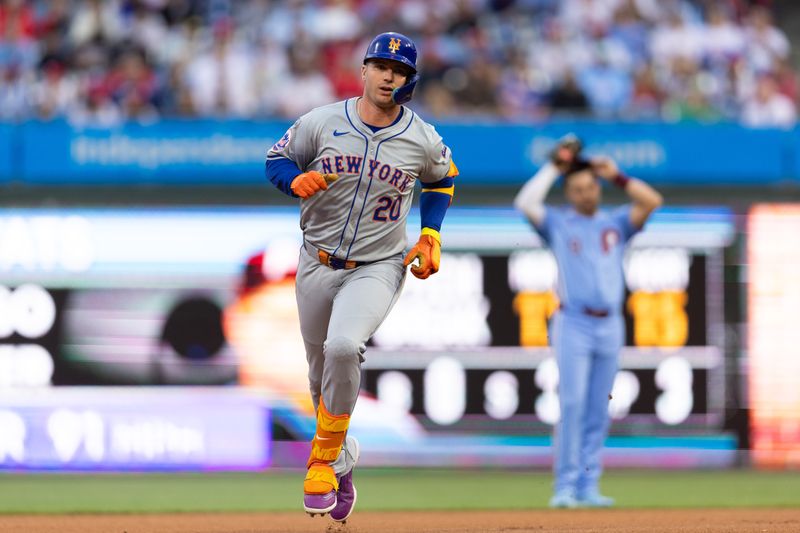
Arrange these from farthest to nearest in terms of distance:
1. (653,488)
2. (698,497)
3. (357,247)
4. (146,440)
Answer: (146,440) → (653,488) → (698,497) → (357,247)

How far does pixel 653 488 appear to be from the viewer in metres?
11.1

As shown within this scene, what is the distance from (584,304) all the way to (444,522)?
1976 mm

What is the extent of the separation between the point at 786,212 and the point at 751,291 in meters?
0.79

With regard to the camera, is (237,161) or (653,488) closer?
(653,488)

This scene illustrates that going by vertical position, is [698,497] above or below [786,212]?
below

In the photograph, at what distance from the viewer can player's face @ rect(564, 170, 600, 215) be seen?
31.7 ft

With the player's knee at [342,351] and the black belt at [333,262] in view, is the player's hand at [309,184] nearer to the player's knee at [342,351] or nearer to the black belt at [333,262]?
the black belt at [333,262]

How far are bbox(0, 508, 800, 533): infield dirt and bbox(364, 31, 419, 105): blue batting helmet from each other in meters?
2.42

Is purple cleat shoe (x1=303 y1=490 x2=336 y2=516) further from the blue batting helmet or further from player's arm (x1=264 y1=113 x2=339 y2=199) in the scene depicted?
the blue batting helmet

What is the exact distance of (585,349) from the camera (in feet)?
30.8

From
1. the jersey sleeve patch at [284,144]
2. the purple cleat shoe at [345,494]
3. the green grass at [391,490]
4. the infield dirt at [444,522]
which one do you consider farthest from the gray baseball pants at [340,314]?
the green grass at [391,490]

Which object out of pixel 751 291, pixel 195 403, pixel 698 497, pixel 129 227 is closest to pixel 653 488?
pixel 698 497

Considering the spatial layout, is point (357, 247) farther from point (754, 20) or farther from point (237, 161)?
point (754, 20)

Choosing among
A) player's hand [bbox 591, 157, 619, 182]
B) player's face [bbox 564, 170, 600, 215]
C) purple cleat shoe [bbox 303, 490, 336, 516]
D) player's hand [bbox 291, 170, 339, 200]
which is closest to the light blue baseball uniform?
player's face [bbox 564, 170, 600, 215]
